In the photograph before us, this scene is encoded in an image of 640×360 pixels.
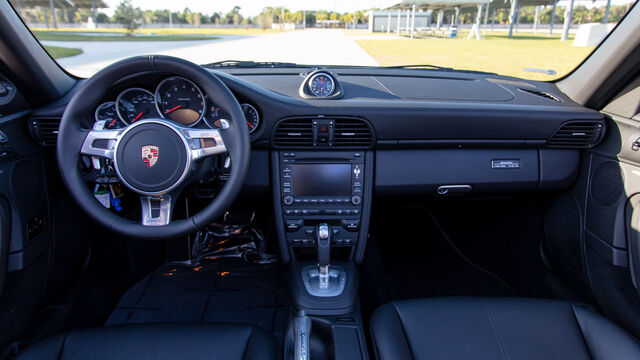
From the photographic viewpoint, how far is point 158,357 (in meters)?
1.46

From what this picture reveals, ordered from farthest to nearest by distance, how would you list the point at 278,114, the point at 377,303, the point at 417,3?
the point at 417,3 → the point at 377,303 → the point at 278,114

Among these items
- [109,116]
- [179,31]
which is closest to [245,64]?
[109,116]

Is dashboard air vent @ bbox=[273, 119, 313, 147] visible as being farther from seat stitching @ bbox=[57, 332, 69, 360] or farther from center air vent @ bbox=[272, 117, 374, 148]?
seat stitching @ bbox=[57, 332, 69, 360]

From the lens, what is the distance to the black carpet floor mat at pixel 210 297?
2422 millimetres

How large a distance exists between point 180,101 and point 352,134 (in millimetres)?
851

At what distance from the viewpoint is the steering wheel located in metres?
1.52

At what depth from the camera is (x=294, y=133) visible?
2.04 metres

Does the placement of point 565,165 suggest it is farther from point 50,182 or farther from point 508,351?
point 50,182

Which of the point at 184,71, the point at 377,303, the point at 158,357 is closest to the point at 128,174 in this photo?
the point at 184,71

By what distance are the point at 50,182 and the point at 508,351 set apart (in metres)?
2.28

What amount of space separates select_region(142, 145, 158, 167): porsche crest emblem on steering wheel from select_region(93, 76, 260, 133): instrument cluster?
0.23 m

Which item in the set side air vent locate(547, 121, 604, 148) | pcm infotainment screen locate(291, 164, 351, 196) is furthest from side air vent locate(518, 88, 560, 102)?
pcm infotainment screen locate(291, 164, 351, 196)

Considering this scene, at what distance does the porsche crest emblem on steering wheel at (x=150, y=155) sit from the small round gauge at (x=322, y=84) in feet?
2.99

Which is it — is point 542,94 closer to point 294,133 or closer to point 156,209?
point 294,133
